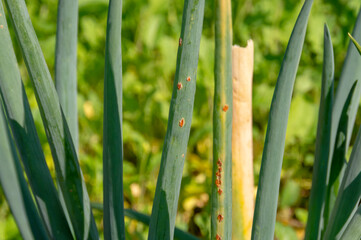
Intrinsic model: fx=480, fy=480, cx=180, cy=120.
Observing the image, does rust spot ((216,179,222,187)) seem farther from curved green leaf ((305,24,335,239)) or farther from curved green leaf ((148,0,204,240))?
curved green leaf ((305,24,335,239))

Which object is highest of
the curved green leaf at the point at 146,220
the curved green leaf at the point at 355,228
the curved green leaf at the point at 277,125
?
the curved green leaf at the point at 277,125

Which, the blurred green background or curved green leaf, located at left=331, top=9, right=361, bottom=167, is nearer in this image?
curved green leaf, located at left=331, top=9, right=361, bottom=167

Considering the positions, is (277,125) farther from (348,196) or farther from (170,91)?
(170,91)

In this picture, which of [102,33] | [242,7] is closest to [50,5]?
[102,33]

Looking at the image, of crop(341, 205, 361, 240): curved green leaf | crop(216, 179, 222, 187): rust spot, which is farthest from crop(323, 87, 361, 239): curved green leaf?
crop(216, 179, 222, 187): rust spot

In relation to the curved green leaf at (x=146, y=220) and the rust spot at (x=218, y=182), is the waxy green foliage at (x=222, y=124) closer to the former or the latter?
the rust spot at (x=218, y=182)

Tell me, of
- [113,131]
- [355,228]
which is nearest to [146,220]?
[113,131]

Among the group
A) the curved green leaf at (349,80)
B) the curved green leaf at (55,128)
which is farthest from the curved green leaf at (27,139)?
the curved green leaf at (349,80)

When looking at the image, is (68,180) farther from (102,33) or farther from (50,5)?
(50,5)
